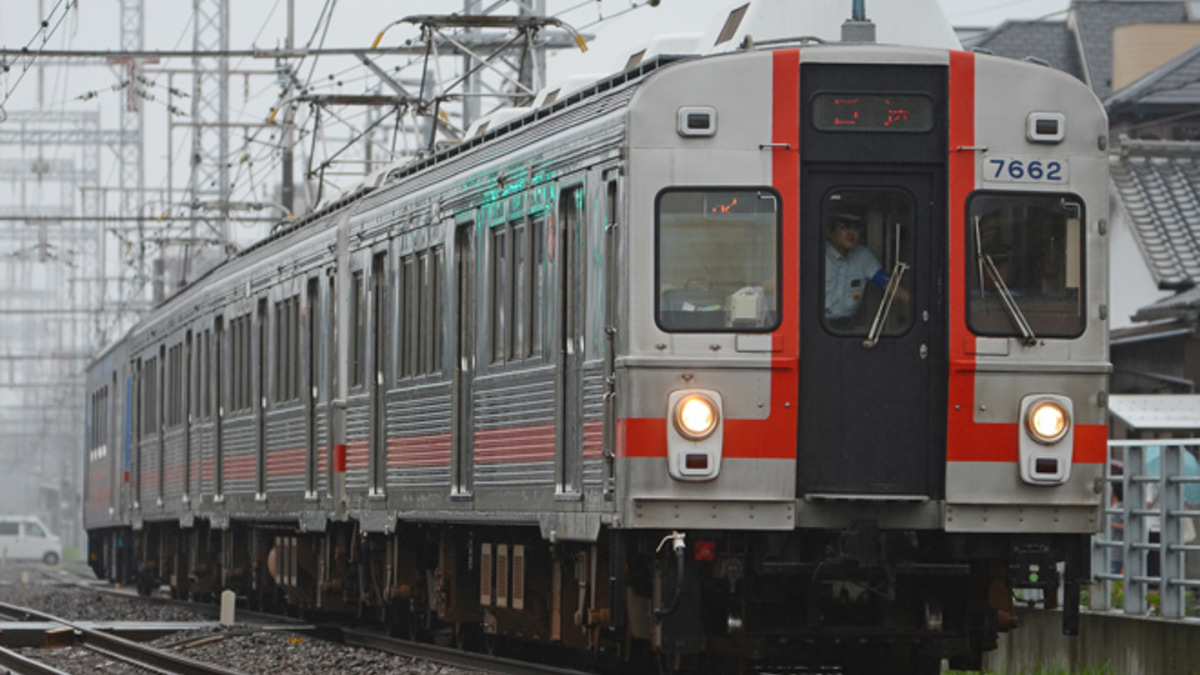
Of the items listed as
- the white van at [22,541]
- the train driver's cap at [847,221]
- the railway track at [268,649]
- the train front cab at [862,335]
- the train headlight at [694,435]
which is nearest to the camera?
the train headlight at [694,435]

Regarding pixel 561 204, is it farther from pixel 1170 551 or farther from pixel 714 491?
pixel 1170 551

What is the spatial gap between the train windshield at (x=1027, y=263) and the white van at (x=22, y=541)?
2151 inches

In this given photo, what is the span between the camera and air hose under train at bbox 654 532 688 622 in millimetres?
10430

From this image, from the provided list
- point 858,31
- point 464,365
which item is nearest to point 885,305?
point 858,31

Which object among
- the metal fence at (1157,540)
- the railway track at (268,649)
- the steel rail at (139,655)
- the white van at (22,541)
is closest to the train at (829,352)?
the metal fence at (1157,540)

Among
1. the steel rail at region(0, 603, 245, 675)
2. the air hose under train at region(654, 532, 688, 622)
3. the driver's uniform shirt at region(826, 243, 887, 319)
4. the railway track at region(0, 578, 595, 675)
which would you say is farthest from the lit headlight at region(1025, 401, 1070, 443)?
the steel rail at region(0, 603, 245, 675)

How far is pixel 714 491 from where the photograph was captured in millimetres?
10477

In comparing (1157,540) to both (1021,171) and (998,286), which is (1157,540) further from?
(1021,171)

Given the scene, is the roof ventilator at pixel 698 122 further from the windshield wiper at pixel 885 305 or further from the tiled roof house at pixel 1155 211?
the tiled roof house at pixel 1155 211

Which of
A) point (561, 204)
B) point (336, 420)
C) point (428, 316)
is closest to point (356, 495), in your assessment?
point (336, 420)

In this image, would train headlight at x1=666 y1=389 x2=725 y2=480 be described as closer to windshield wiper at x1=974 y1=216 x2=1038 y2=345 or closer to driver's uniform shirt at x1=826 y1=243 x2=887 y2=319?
driver's uniform shirt at x1=826 y1=243 x2=887 y2=319

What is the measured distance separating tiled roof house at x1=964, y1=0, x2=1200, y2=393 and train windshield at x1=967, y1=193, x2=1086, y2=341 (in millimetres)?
9617

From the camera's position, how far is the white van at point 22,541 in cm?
6319

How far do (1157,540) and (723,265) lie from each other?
4619 millimetres
